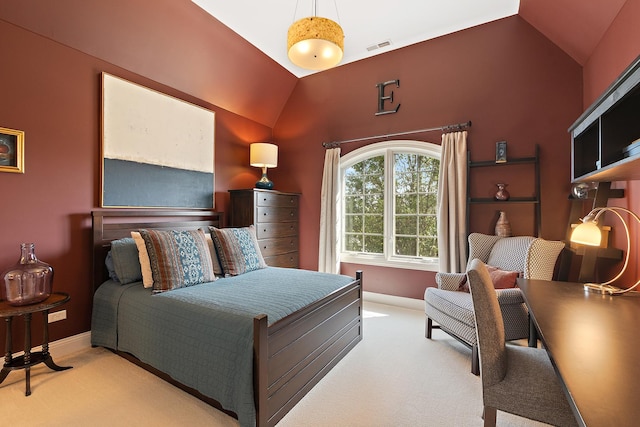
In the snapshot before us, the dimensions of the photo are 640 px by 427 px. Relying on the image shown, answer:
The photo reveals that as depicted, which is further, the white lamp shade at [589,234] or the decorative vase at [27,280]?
the decorative vase at [27,280]

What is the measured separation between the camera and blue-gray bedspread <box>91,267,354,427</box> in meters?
1.74

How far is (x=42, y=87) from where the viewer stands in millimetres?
2504

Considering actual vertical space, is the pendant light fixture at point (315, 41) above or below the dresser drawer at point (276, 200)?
above

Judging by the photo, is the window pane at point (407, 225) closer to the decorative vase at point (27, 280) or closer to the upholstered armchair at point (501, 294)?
the upholstered armchair at point (501, 294)

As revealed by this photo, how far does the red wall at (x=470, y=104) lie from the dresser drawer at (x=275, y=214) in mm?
225

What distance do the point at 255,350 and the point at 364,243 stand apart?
307cm

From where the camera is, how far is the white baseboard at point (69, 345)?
2588mm

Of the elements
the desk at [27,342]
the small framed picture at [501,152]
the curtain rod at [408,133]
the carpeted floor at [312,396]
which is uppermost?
the curtain rod at [408,133]

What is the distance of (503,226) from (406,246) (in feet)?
4.06

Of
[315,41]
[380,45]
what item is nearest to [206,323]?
[315,41]

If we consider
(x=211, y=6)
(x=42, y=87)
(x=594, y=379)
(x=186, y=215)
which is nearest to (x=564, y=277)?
(x=594, y=379)

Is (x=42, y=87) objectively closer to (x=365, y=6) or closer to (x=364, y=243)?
(x=365, y=6)

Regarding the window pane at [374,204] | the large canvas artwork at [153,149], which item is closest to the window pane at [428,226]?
the window pane at [374,204]

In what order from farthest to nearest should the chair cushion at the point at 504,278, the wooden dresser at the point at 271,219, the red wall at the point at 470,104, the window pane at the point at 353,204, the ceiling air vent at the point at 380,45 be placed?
the window pane at the point at 353,204, the wooden dresser at the point at 271,219, the ceiling air vent at the point at 380,45, the red wall at the point at 470,104, the chair cushion at the point at 504,278
